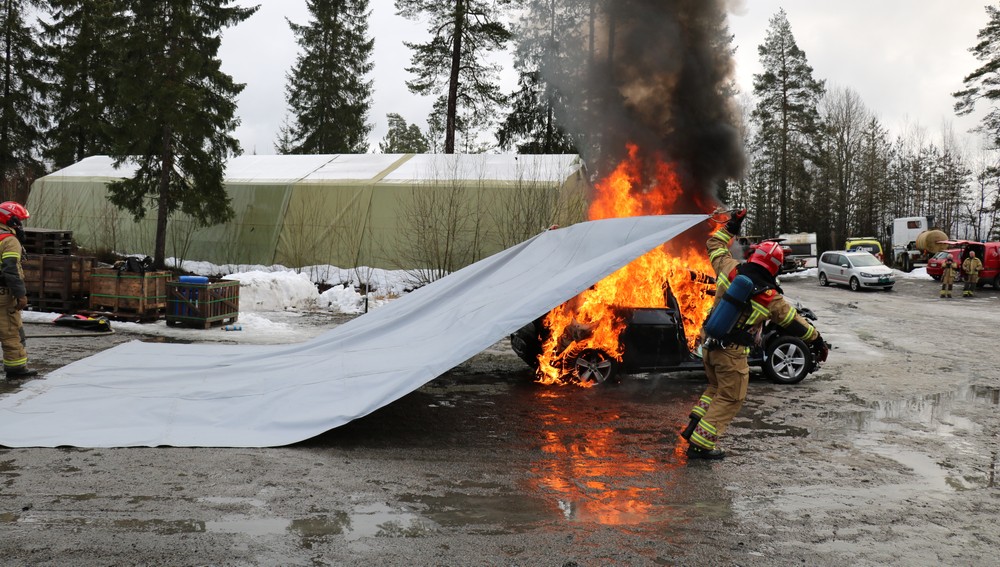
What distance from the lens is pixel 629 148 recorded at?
1102cm

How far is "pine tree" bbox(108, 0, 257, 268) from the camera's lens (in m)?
19.1

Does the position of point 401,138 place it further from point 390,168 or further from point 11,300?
point 11,300

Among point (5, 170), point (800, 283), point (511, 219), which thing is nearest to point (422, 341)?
point (511, 219)

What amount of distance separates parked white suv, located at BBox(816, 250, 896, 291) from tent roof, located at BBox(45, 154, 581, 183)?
14.5 m

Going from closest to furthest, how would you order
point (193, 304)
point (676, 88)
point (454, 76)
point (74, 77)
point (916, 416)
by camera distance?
point (916, 416) < point (676, 88) < point (193, 304) < point (454, 76) < point (74, 77)

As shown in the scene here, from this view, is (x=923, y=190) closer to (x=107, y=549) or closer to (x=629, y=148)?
(x=629, y=148)

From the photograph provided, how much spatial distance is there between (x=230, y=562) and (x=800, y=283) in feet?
111

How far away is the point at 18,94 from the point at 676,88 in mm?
32843

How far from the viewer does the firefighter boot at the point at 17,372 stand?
26.2ft

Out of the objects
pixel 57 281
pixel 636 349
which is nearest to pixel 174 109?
pixel 57 281

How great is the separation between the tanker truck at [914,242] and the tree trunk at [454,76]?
82.5ft

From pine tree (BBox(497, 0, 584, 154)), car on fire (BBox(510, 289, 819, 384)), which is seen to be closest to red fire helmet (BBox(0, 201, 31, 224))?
car on fire (BBox(510, 289, 819, 384))

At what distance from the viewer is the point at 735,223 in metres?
7.15

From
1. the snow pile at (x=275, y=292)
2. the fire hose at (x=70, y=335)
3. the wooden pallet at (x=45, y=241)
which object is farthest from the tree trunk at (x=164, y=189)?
the fire hose at (x=70, y=335)
